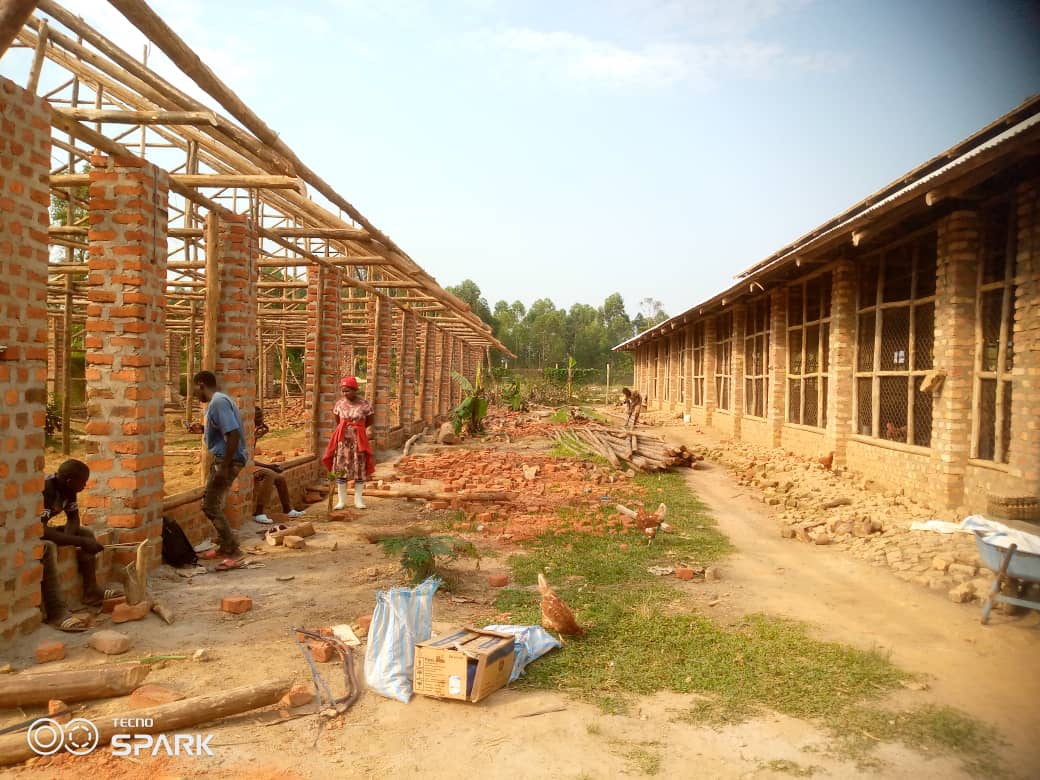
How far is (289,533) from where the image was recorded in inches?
284

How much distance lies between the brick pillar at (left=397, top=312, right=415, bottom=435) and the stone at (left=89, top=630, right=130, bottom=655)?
488 inches

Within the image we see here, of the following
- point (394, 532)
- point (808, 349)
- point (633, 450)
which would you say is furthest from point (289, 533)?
point (808, 349)

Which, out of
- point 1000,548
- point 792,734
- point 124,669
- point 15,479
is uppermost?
point 15,479

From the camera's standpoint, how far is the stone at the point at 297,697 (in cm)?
371

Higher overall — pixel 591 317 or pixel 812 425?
pixel 591 317

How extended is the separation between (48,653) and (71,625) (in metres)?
0.50

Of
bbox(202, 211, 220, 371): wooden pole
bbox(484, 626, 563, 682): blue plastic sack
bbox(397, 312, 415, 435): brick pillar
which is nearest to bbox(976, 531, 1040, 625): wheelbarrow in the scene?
bbox(484, 626, 563, 682): blue plastic sack

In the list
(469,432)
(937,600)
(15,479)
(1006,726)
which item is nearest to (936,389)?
(937,600)

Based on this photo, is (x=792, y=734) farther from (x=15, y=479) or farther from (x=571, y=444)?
(x=571, y=444)

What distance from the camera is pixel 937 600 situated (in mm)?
5781

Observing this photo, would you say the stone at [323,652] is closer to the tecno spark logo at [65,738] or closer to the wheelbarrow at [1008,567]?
the tecno spark logo at [65,738]

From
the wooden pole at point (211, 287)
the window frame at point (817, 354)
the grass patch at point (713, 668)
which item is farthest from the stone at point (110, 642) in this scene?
the window frame at point (817, 354)

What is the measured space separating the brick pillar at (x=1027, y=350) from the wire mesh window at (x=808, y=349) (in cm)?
516

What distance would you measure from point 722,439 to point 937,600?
464 inches
